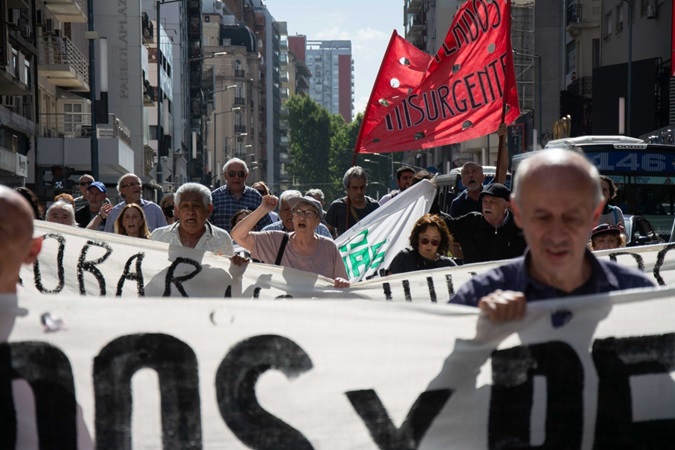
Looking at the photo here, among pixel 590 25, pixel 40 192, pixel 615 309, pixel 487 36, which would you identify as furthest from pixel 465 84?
pixel 590 25

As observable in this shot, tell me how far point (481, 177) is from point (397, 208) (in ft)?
3.04

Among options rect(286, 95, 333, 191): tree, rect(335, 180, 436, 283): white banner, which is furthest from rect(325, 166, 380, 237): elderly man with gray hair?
rect(286, 95, 333, 191): tree

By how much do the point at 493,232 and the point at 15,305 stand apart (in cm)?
623

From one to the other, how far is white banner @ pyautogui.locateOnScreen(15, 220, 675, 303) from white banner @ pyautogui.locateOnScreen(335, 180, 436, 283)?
2729 millimetres

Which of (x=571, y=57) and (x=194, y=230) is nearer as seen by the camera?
(x=194, y=230)

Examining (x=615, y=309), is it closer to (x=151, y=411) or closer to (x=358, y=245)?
(x=151, y=411)

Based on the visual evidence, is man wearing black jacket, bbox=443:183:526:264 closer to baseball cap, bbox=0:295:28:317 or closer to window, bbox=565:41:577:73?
baseball cap, bbox=0:295:28:317

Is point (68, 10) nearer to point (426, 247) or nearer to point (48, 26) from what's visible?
point (48, 26)

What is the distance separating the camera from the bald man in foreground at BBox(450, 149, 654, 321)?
371 cm

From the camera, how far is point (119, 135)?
171 ft

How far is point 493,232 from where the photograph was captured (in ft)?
32.6

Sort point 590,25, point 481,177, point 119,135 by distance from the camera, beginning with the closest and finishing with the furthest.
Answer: point 481,177, point 119,135, point 590,25

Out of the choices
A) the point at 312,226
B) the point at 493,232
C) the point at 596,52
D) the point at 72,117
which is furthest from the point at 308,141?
the point at 312,226

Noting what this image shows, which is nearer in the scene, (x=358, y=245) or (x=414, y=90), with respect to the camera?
(x=358, y=245)
